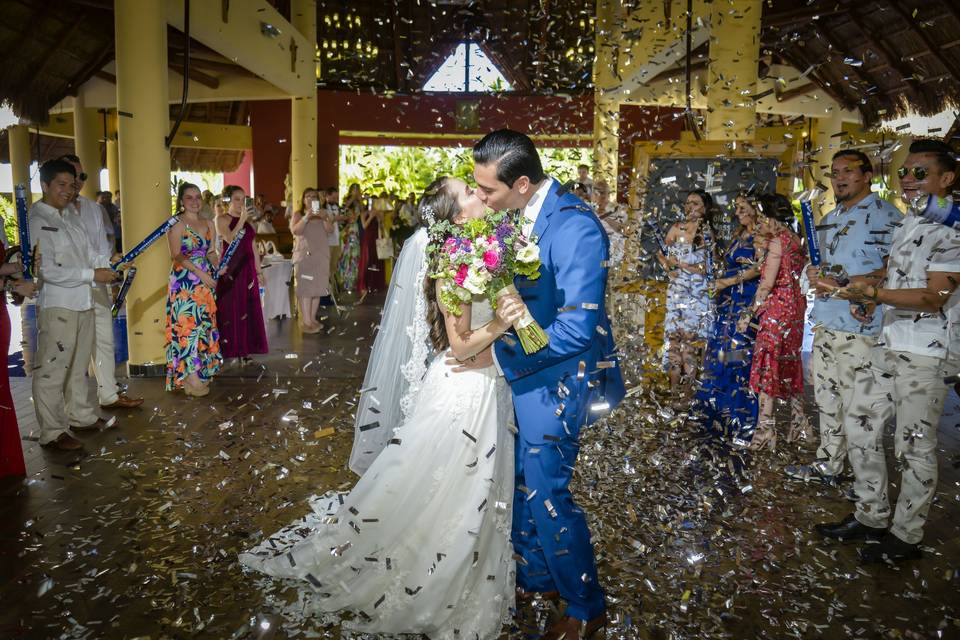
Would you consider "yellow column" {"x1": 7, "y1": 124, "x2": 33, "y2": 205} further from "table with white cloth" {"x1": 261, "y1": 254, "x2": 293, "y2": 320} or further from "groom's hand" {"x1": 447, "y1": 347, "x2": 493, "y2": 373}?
"groom's hand" {"x1": 447, "y1": 347, "x2": 493, "y2": 373}

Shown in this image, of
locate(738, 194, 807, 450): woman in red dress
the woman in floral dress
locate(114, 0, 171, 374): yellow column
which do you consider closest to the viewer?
locate(738, 194, 807, 450): woman in red dress

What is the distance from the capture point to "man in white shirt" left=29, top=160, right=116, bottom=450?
5328 millimetres

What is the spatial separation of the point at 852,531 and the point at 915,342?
1138 millimetres

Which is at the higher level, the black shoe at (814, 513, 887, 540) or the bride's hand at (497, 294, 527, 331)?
the bride's hand at (497, 294, 527, 331)

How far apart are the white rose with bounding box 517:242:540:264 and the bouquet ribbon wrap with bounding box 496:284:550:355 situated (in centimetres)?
15

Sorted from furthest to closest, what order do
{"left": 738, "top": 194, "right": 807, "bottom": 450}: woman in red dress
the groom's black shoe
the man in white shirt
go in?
1. {"left": 738, "top": 194, "right": 807, "bottom": 450}: woman in red dress
2. the man in white shirt
3. the groom's black shoe

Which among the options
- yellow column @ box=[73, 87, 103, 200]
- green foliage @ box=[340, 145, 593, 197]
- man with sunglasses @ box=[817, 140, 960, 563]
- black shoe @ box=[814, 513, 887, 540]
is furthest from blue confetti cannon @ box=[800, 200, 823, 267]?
yellow column @ box=[73, 87, 103, 200]

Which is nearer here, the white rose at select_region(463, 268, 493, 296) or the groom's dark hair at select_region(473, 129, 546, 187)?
the white rose at select_region(463, 268, 493, 296)

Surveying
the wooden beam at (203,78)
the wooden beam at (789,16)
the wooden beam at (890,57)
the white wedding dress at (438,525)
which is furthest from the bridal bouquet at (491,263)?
the wooden beam at (890,57)

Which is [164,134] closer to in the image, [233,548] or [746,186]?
[233,548]

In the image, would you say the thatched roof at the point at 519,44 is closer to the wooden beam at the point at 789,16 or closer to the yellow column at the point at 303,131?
the wooden beam at the point at 789,16

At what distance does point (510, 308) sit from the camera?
270 cm

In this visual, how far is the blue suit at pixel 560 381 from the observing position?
109 inches

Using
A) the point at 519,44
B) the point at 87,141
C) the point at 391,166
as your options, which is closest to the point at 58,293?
the point at 87,141
